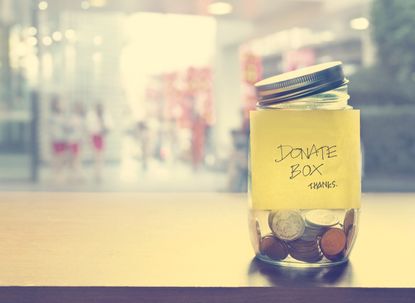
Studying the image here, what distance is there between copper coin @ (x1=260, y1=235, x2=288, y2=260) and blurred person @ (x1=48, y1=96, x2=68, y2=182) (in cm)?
614

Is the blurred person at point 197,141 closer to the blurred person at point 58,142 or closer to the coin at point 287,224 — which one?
the blurred person at point 58,142

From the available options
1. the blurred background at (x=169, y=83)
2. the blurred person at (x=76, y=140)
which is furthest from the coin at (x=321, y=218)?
the blurred person at (x=76, y=140)

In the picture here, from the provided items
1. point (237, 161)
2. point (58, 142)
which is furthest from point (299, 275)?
point (58, 142)

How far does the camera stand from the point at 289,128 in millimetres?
473

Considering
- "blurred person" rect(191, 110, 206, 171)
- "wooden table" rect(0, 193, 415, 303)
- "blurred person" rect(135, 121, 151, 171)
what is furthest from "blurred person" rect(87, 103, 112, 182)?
"wooden table" rect(0, 193, 415, 303)

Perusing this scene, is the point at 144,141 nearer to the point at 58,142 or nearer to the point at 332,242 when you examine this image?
the point at 58,142

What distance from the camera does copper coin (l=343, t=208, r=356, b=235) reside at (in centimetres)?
47

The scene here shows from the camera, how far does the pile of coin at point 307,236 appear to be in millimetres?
458

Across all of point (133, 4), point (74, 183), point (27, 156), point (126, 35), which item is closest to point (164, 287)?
point (74, 183)

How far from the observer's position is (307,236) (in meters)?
0.46

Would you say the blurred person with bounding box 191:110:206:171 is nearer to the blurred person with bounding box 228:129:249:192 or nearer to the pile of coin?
the blurred person with bounding box 228:129:249:192

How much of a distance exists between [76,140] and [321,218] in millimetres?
6504

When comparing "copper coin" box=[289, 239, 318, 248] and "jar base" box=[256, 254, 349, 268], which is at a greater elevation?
"copper coin" box=[289, 239, 318, 248]

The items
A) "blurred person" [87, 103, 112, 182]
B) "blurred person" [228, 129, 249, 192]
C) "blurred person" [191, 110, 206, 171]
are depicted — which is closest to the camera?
"blurred person" [228, 129, 249, 192]
